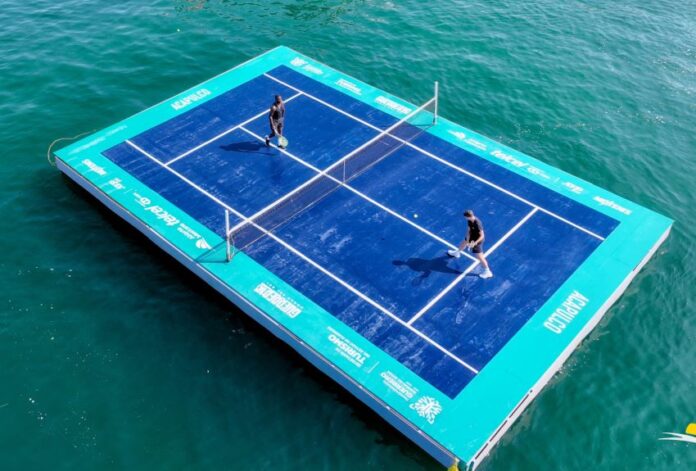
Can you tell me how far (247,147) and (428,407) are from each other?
14564 millimetres

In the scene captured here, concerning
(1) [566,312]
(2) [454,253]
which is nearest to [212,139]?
(2) [454,253]

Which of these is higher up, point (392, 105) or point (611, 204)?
point (392, 105)

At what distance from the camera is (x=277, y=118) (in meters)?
27.7

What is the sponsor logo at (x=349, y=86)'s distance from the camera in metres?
32.7

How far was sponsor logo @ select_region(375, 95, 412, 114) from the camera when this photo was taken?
31.4 meters

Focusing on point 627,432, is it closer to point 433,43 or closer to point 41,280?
point 41,280

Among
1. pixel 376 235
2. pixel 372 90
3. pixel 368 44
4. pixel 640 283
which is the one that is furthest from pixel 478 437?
pixel 368 44

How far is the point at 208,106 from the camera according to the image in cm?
3111

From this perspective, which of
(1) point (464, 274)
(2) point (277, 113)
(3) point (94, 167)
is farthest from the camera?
(2) point (277, 113)

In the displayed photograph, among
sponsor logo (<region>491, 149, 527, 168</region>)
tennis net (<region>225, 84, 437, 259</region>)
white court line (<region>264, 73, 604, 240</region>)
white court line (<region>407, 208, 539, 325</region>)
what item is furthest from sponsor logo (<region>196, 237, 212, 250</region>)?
sponsor logo (<region>491, 149, 527, 168</region>)

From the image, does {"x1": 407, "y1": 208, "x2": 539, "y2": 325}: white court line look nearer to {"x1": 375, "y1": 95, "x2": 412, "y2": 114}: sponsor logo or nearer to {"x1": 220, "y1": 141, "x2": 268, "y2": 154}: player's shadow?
{"x1": 375, "y1": 95, "x2": 412, "y2": 114}: sponsor logo

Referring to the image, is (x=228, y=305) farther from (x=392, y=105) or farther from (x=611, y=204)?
(x=611, y=204)

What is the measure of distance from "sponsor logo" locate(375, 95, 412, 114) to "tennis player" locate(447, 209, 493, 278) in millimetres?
9720

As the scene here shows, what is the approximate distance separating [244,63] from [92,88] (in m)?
8.02
